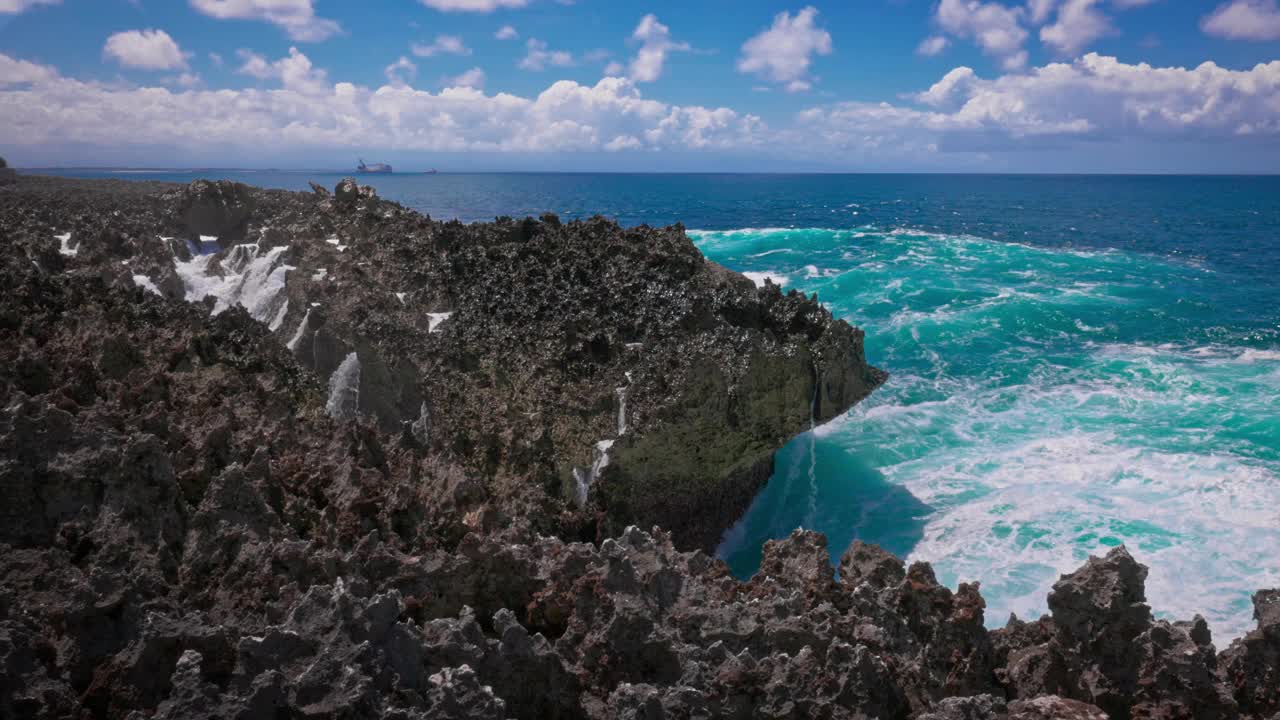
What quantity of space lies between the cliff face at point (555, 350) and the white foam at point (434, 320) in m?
0.05

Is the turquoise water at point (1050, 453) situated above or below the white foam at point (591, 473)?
below

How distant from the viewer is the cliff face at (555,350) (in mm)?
12977

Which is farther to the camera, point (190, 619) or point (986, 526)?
point (986, 526)

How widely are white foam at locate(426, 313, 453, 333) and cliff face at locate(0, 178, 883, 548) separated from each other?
0.05 meters

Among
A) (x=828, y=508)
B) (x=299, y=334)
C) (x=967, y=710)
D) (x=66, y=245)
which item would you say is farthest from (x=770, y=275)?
(x=967, y=710)

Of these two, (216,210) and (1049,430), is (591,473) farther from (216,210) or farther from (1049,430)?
(216,210)

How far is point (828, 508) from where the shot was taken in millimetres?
16938

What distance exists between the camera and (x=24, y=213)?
23.0 metres

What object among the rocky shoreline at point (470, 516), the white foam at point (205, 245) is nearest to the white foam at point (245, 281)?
the rocky shoreline at point (470, 516)

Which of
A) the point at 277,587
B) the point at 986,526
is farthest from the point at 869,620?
the point at 986,526

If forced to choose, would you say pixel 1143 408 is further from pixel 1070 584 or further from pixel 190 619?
pixel 190 619

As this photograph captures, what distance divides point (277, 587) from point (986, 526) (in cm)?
1365

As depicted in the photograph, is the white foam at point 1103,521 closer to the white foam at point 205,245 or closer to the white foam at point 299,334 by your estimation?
the white foam at point 299,334

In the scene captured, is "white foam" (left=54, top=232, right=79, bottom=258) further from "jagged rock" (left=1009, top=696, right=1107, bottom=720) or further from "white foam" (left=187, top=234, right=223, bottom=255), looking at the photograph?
"jagged rock" (left=1009, top=696, right=1107, bottom=720)
